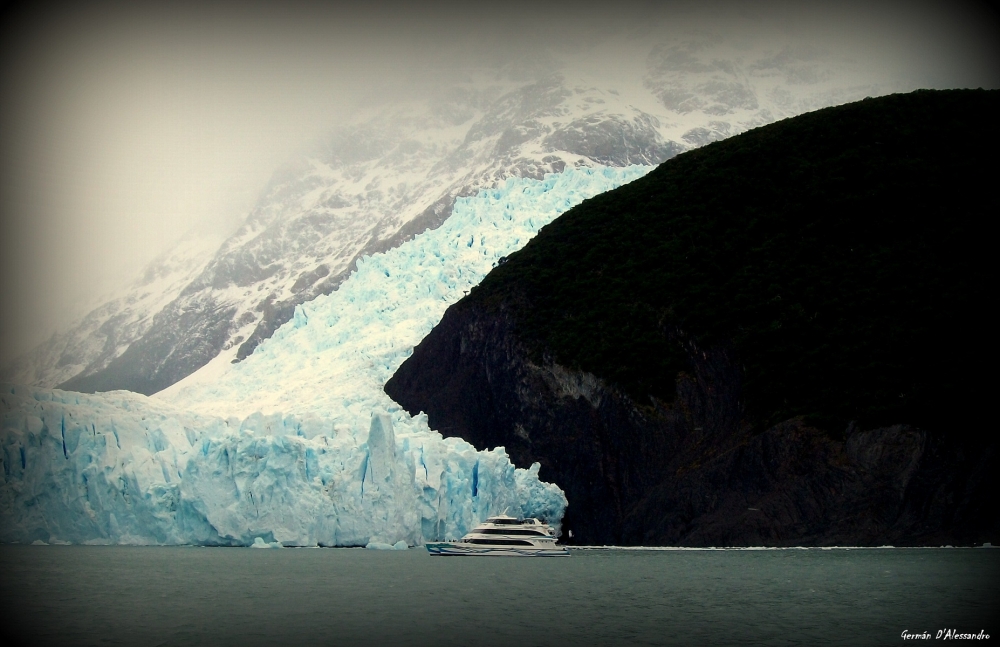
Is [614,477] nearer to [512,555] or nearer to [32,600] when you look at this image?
[512,555]

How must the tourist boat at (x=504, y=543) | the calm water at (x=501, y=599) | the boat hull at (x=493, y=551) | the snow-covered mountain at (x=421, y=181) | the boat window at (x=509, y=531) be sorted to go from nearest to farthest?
the calm water at (x=501, y=599), the boat hull at (x=493, y=551), the tourist boat at (x=504, y=543), the boat window at (x=509, y=531), the snow-covered mountain at (x=421, y=181)

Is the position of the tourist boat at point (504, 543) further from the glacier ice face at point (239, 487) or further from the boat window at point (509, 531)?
the glacier ice face at point (239, 487)

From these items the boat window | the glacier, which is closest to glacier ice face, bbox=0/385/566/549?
the glacier

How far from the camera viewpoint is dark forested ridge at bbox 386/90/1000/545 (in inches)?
1892

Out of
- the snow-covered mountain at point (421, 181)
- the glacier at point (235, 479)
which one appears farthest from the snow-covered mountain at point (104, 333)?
the glacier at point (235, 479)

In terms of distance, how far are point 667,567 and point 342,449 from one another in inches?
646

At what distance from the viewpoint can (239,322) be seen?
137375 mm

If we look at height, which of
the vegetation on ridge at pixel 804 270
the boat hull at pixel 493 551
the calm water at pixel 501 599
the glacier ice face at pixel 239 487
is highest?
the vegetation on ridge at pixel 804 270

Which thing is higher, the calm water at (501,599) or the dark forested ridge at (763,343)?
the dark forested ridge at (763,343)

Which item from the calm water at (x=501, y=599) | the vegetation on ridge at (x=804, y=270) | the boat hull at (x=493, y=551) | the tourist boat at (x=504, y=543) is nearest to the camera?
the calm water at (x=501, y=599)

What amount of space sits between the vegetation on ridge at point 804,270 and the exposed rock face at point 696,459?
107 cm

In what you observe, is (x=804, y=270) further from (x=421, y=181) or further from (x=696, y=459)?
(x=421, y=181)

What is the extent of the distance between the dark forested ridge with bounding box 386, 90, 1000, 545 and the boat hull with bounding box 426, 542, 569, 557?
5.61 meters

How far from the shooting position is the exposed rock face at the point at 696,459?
153ft
